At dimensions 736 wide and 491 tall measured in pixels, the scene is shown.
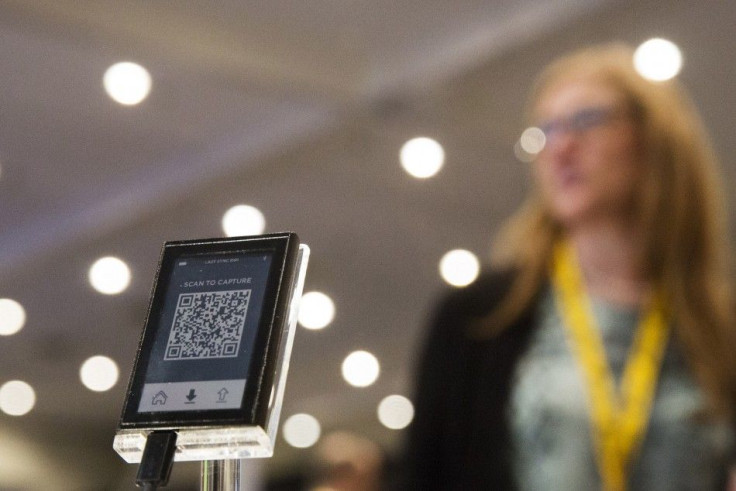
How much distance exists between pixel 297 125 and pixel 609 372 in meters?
2.03

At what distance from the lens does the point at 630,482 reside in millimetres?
1173

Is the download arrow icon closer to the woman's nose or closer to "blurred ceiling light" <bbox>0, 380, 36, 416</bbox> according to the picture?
the woman's nose

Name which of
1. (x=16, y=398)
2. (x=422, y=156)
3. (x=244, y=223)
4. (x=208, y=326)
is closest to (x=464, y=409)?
(x=208, y=326)

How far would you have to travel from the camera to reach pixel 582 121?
136cm

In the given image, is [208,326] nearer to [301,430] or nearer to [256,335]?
[256,335]

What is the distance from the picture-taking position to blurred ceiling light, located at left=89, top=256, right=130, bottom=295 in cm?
352

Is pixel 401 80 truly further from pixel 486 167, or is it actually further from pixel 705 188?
pixel 705 188

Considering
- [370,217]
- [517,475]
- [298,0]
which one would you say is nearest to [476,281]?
[517,475]

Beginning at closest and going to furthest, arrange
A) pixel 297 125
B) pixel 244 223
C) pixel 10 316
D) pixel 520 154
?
pixel 244 223, pixel 297 125, pixel 520 154, pixel 10 316

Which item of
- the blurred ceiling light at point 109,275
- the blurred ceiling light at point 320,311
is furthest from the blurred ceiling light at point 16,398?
the blurred ceiling light at point 320,311

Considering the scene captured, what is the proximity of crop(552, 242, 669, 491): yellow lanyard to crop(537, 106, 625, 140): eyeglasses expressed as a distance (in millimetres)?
144

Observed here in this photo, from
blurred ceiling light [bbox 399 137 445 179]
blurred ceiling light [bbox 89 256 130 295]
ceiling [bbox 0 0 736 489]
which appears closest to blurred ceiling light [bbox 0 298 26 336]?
ceiling [bbox 0 0 736 489]

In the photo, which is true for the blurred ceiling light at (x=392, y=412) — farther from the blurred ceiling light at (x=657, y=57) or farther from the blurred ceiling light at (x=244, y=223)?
the blurred ceiling light at (x=657, y=57)

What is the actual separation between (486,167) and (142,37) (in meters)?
1.31
